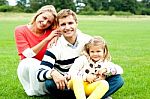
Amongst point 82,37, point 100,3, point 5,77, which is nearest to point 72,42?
point 82,37

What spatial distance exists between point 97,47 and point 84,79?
1.55 feet

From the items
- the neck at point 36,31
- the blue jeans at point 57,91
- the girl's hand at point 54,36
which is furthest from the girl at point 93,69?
the neck at point 36,31

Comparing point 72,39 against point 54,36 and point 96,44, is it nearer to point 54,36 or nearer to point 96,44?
point 54,36

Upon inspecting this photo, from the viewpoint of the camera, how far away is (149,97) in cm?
655

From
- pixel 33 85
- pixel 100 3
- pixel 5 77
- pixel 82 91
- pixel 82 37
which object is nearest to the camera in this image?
pixel 82 91

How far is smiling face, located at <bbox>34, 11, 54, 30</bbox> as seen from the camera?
619 centimetres

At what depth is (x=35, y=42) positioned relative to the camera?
6500 mm

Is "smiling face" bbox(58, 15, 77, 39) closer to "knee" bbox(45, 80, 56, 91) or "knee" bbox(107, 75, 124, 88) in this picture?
"knee" bbox(45, 80, 56, 91)

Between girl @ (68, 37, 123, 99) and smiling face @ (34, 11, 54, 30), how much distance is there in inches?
28.7

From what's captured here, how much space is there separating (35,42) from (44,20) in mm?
455

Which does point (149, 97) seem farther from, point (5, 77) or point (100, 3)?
point (100, 3)

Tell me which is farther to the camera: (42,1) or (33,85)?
(42,1)

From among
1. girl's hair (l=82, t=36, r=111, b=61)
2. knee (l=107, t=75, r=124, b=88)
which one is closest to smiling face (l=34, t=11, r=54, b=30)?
girl's hair (l=82, t=36, r=111, b=61)

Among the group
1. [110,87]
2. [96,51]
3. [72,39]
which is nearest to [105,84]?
[110,87]
